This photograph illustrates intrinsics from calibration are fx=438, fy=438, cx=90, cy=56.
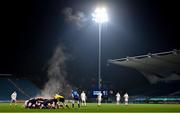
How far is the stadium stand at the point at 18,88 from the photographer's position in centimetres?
7456

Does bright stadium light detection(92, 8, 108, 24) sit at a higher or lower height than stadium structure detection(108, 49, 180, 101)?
higher

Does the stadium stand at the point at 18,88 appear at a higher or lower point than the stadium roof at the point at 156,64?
lower

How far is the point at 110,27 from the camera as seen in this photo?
76188 millimetres

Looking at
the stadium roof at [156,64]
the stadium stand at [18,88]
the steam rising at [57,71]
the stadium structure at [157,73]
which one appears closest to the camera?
the stadium roof at [156,64]

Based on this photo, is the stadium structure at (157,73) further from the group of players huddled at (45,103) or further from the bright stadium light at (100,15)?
the group of players huddled at (45,103)

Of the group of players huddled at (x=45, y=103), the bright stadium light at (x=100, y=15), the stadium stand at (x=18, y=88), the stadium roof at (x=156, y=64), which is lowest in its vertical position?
the group of players huddled at (x=45, y=103)

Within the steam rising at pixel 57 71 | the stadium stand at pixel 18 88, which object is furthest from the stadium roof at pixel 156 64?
the stadium stand at pixel 18 88

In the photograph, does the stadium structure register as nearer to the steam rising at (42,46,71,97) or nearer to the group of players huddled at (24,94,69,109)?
the steam rising at (42,46,71,97)

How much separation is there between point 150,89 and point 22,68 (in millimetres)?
22729

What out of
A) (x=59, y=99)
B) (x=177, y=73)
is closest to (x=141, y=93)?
(x=177, y=73)

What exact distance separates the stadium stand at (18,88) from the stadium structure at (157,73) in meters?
15.1

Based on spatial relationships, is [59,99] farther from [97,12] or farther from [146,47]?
[146,47]

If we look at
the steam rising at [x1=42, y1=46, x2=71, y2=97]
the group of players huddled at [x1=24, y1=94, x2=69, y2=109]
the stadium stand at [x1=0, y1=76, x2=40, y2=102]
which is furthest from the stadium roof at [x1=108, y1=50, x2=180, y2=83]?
the group of players huddled at [x1=24, y1=94, x2=69, y2=109]

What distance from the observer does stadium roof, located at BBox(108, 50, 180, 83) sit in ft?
207
